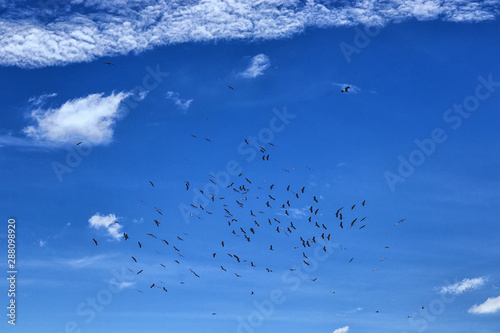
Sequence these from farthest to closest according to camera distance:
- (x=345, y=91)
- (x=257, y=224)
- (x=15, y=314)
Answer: (x=257, y=224)
(x=15, y=314)
(x=345, y=91)

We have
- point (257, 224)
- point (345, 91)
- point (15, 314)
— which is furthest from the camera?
point (257, 224)

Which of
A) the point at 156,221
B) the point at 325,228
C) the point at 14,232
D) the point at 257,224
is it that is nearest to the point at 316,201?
the point at 325,228

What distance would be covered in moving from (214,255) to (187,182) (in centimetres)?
978

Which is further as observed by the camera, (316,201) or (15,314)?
(316,201)

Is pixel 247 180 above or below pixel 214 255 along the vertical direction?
above

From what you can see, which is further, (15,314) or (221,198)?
(221,198)

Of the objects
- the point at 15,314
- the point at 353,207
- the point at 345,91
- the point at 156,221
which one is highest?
the point at 345,91

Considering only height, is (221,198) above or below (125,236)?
above

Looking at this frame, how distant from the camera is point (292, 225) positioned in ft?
198

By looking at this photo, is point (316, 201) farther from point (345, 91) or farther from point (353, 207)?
point (345, 91)

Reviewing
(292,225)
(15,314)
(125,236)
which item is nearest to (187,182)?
(125,236)

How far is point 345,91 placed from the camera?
5138 centimetres

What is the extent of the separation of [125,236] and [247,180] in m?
15.7

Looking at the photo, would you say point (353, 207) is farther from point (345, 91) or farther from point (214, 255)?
point (214, 255)
